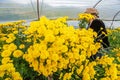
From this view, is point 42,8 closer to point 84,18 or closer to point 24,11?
point 24,11

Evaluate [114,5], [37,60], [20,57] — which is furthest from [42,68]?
[114,5]

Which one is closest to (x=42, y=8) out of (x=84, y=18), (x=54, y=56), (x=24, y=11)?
(x=24, y=11)

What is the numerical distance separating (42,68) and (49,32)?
→ 300 mm

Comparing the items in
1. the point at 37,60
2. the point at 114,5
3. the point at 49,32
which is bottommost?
the point at 114,5

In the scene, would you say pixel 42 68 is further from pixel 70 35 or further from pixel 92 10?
pixel 92 10

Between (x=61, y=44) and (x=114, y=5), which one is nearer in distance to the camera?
(x=61, y=44)

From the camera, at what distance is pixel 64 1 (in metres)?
9.00

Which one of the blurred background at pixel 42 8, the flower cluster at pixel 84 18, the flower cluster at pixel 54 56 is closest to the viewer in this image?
the flower cluster at pixel 54 56

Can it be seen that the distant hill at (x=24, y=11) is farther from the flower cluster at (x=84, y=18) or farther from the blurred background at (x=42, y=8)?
the flower cluster at (x=84, y=18)

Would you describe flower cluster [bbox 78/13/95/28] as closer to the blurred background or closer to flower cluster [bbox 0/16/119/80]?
flower cluster [bbox 0/16/119/80]

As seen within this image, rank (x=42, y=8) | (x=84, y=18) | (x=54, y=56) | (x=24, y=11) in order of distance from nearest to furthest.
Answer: (x=54, y=56) → (x=84, y=18) → (x=42, y=8) → (x=24, y=11)

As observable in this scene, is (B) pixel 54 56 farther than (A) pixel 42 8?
No

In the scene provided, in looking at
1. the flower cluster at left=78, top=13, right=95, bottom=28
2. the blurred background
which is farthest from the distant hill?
the flower cluster at left=78, top=13, right=95, bottom=28

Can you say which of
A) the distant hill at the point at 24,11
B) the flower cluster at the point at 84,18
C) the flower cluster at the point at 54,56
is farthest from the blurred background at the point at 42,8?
the flower cluster at the point at 54,56
